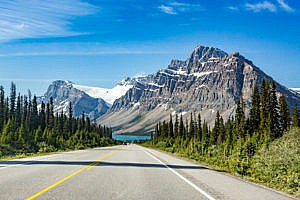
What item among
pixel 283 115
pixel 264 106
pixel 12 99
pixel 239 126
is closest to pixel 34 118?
pixel 12 99

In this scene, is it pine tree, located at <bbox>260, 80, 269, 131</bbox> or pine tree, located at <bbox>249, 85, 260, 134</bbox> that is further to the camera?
pine tree, located at <bbox>249, 85, 260, 134</bbox>

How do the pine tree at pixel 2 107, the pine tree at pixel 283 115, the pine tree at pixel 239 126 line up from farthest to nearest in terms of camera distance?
1. the pine tree at pixel 2 107
2. the pine tree at pixel 239 126
3. the pine tree at pixel 283 115

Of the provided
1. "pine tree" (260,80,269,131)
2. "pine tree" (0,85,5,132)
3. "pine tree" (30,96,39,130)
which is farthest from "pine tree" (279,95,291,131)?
"pine tree" (30,96,39,130)

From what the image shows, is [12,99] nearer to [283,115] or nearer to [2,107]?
[2,107]

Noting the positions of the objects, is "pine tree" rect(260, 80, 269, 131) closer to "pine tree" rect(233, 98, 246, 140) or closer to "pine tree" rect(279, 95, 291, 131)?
"pine tree" rect(279, 95, 291, 131)

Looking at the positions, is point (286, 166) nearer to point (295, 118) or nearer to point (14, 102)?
point (295, 118)

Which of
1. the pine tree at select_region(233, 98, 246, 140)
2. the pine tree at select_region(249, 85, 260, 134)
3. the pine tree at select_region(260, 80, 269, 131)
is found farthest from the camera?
the pine tree at select_region(233, 98, 246, 140)

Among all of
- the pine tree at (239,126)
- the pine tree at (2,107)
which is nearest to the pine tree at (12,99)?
the pine tree at (2,107)

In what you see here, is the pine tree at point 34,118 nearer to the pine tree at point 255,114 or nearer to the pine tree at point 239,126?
the pine tree at point 239,126

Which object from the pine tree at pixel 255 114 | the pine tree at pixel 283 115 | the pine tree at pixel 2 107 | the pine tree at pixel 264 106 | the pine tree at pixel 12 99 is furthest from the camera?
the pine tree at pixel 12 99

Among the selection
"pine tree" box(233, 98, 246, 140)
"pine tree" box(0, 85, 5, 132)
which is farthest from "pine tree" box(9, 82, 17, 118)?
"pine tree" box(233, 98, 246, 140)

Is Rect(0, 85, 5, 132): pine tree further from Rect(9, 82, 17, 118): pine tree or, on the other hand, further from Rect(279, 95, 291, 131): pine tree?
Rect(279, 95, 291, 131): pine tree

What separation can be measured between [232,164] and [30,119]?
329 feet

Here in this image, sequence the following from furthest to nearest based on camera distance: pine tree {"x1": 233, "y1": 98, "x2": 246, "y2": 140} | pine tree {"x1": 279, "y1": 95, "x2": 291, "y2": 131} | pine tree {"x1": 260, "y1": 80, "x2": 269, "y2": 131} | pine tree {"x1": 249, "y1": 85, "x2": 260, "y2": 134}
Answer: pine tree {"x1": 233, "y1": 98, "x2": 246, "y2": 140}, pine tree {"x1": 249, "y1": 85, "x2": 260, "y2": 134}, pine tree {"x1": 279, "y1": 95, "x2": 291, "y2": 131}, pine tree {"x1": 260, "y1": 80, "x2": 269, "y2": 131}
